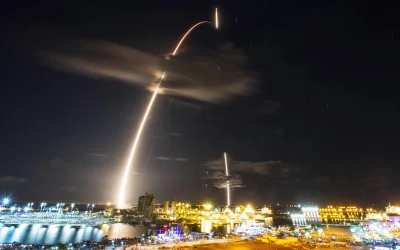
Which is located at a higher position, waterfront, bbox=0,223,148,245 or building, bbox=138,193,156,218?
building, bbox=138,193,156,218

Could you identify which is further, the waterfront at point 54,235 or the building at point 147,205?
the building at point 147,205

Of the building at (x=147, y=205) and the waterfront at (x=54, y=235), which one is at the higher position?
the building at (x=147, y=205)

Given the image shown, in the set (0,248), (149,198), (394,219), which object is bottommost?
(0,248)

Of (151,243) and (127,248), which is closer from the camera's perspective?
(127,248)

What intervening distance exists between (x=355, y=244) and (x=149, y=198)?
116 metres

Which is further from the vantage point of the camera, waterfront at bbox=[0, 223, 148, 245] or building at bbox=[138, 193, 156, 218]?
building at bbox=[138, 193, 156, 218]

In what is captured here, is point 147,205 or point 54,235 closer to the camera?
point 54,235

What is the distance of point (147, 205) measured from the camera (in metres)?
134

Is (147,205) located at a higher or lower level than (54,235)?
higher

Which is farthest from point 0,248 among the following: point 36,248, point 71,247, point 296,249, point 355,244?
point 355,244

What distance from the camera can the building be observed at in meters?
127

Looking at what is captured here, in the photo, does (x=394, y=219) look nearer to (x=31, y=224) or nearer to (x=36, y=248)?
(x=36, y=248)

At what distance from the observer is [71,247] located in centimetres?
3197

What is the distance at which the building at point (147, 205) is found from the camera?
416ft
